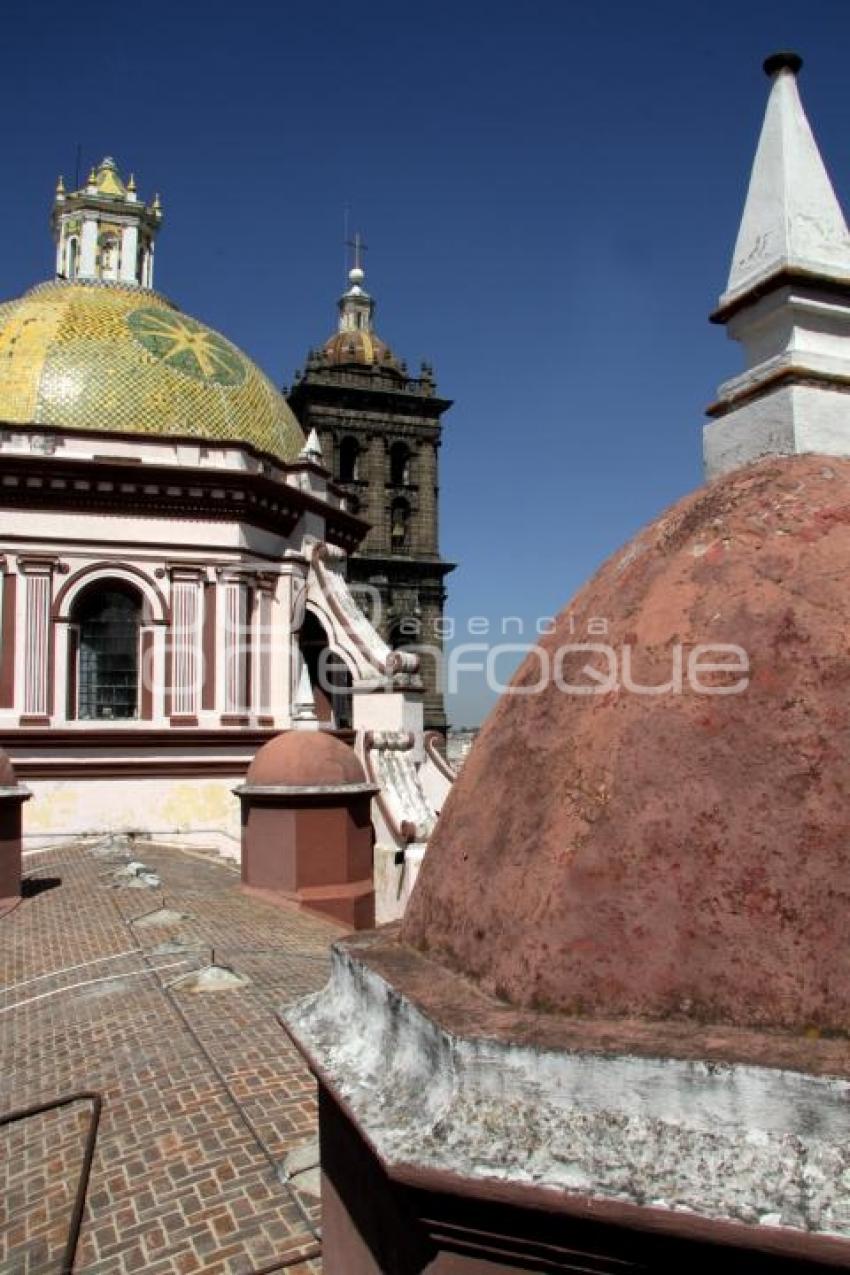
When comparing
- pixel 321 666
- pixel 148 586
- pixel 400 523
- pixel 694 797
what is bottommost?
pixel 694 797

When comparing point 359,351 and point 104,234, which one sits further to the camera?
point 359,351

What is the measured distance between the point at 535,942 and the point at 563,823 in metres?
0.25

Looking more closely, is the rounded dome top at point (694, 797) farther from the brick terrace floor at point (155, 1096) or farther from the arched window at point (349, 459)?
the arched window at point (349, 459)

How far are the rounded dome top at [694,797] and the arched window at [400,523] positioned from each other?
3483 cm

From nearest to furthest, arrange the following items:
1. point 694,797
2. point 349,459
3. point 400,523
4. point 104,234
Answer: point 694,797
point 104,234
point 349,459
point 400,523

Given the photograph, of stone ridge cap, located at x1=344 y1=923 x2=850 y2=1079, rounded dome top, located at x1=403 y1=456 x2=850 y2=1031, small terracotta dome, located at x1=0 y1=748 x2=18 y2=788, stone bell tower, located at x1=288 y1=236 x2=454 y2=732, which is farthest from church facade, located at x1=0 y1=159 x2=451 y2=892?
stone bell tower, located at x1=288 y1=236 x2=454 y2=732

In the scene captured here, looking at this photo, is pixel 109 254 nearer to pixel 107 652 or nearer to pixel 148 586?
pixel 148 586

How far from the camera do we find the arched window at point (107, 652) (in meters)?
15.5

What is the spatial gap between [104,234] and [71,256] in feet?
2.79

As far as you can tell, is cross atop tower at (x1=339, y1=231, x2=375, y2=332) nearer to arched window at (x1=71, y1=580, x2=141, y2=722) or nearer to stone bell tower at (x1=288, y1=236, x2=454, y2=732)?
stone bell tower at (x1=288, y1=236, x2=454, y2=732)

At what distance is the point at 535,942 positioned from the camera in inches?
82.1

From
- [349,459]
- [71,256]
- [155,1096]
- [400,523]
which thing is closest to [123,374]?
[71,256]

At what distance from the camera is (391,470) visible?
1460 inches

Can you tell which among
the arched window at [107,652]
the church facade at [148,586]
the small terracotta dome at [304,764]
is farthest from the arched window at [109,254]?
the small terracotta dome at [304,764]
